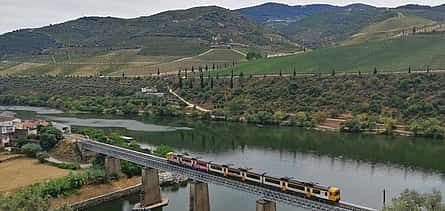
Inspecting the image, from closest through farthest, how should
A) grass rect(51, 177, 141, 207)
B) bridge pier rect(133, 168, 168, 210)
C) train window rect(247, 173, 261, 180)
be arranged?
1. train window rect(247, 173, 261, 180)
2. bridge pier rect(133, 168, 168, 210)
3. grass rect(51, 177, 141, 207)

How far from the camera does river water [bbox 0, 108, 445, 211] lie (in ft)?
152

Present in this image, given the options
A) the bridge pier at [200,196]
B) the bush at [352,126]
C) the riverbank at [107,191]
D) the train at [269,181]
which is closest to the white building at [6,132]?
the riverbank at [107,191]

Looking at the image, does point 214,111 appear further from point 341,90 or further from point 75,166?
point 75,166

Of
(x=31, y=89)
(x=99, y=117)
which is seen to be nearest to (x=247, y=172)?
(x=99, y=117)

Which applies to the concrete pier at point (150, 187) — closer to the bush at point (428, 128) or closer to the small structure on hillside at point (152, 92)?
the bush at point (428, 128)

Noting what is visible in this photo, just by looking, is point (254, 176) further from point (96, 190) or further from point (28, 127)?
point (28, 127)

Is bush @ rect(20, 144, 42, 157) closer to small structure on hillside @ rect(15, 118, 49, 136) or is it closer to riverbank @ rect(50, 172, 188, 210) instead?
small structure on hillside @ rect(15, 118, 49, 136)

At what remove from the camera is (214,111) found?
325ft

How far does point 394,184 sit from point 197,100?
6550 cm

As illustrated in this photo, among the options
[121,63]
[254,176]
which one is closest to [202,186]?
[254,176]

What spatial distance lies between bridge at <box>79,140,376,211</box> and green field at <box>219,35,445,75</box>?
7420 centimetres

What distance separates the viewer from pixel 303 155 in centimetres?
6512

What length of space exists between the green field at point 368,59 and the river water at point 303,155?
36906 millimetres

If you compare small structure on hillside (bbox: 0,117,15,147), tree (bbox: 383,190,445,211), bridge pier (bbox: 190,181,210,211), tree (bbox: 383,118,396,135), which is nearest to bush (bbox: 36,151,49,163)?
small structure on hillside (bbox: 0,117,15,147)
